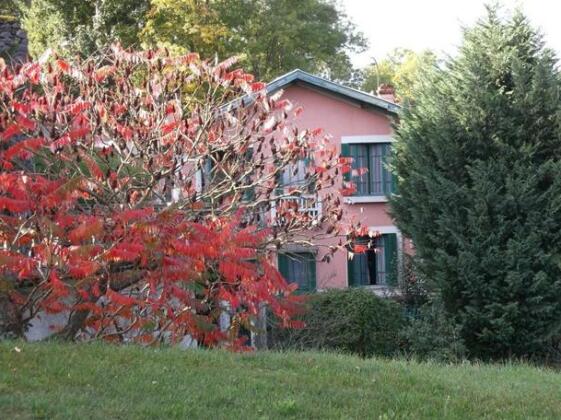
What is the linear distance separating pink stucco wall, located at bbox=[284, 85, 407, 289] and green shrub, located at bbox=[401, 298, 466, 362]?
26.5 ft

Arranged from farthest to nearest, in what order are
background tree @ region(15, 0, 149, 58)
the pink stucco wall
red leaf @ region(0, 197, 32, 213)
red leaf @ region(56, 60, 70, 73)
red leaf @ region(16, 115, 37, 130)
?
background tree @ region(15, 0, 149, 58) → the pink stucco wall → red leaf @ region(56, 60, 70, 73) → red leaf @ region(16, 115, 37, 130) → red leaf @ region(0, 197, 32, 213)

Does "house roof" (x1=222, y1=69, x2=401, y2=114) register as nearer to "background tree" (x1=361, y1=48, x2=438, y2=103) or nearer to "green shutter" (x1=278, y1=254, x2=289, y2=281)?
"green shutter" (x1=278, y1=254, x2=289, y2=281)

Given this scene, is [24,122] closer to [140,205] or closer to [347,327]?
[140,205]

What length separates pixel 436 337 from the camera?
1525 cm

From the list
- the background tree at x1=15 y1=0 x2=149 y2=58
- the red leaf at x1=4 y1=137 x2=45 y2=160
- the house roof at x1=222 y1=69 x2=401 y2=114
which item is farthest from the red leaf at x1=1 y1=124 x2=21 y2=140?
the background tree at x1=15 y1=0 x2=149 y2=58

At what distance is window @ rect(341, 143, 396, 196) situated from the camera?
23.9 metres

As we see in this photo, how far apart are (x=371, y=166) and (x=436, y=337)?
9412mm

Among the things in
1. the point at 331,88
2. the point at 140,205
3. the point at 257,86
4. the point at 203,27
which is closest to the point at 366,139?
the point at 331,88

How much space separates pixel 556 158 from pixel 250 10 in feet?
73.1

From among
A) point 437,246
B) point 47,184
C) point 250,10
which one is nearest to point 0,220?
point 47,184

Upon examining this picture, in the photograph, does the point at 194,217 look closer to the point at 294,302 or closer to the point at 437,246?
the point at 294,302

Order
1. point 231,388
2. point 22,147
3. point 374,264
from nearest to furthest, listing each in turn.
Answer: point 231,388
point 22,147
point 374,264

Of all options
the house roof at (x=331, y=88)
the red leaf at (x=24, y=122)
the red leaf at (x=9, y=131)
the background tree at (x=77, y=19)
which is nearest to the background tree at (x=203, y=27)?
the background tree at (x=77, y=19)

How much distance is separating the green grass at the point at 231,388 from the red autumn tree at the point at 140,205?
1.26 metres
